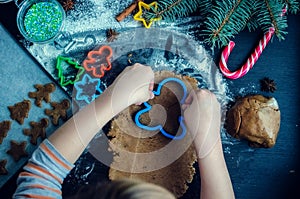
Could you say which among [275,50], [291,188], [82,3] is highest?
[82,3]

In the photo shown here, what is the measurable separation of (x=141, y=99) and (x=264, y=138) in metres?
0.30

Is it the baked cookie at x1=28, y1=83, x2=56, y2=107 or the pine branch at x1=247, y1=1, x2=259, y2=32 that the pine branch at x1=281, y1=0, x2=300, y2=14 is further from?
the baked cookie at x1=28, y1=83, x2=56, y2=107

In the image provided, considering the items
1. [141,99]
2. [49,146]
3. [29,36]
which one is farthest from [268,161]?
[29,36]

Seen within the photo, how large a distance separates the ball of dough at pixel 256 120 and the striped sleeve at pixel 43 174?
40cm

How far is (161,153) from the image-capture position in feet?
3.42

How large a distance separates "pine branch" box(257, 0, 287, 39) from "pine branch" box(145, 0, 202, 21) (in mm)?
144

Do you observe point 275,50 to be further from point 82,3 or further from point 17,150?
point 17,150

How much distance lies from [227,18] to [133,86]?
26 cm

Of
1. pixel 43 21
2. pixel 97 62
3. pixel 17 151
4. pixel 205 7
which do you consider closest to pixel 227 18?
pixel 205 7

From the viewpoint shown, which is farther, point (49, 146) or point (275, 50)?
point (275, 50)

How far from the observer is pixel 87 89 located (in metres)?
1.05

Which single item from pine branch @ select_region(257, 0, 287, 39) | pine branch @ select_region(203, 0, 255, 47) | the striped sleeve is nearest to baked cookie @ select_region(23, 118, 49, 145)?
the striped sleeve

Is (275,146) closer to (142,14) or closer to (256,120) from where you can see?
(256,120)

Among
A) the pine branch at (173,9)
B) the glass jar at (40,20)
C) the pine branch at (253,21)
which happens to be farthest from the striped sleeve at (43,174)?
the pine branch at (253,21)
